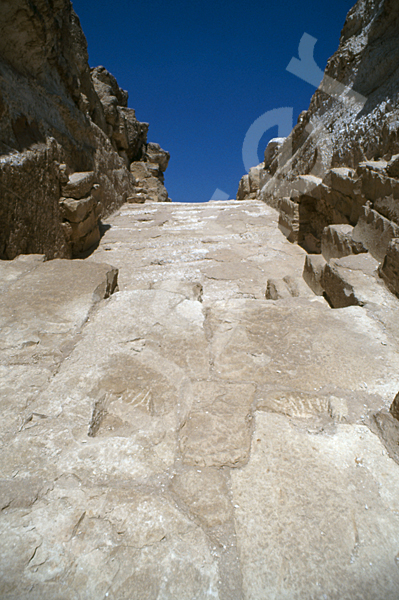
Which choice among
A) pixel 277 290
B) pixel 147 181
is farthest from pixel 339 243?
pixel 147 181

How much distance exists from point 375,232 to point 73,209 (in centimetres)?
292

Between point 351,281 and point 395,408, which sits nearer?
point 395,408

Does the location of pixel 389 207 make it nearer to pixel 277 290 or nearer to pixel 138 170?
pixel 277 290

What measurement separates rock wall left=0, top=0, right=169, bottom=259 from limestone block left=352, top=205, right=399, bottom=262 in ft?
9.13

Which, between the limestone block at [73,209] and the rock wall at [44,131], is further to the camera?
the limestone block at [73,209]

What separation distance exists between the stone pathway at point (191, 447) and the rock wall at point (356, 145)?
1028 millimetres

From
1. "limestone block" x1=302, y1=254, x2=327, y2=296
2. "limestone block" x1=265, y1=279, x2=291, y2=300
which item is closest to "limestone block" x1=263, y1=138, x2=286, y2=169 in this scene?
"limestone block" x1=302, y1=254, x2=327, y2=296

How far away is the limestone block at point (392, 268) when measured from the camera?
1.97 m

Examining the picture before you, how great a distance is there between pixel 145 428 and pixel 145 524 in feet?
1.12

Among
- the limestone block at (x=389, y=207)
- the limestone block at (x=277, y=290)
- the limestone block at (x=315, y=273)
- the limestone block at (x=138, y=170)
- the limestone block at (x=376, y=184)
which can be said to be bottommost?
the limestone block at (x=277, y=290)

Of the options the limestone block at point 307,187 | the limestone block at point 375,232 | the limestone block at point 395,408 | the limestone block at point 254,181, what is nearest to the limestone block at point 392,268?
the limestone block at point 375,232

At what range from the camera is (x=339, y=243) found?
285 centimetres

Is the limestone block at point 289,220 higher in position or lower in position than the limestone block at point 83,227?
higher

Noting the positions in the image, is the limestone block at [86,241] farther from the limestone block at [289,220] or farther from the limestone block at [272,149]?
the limestone block at [272,149]
